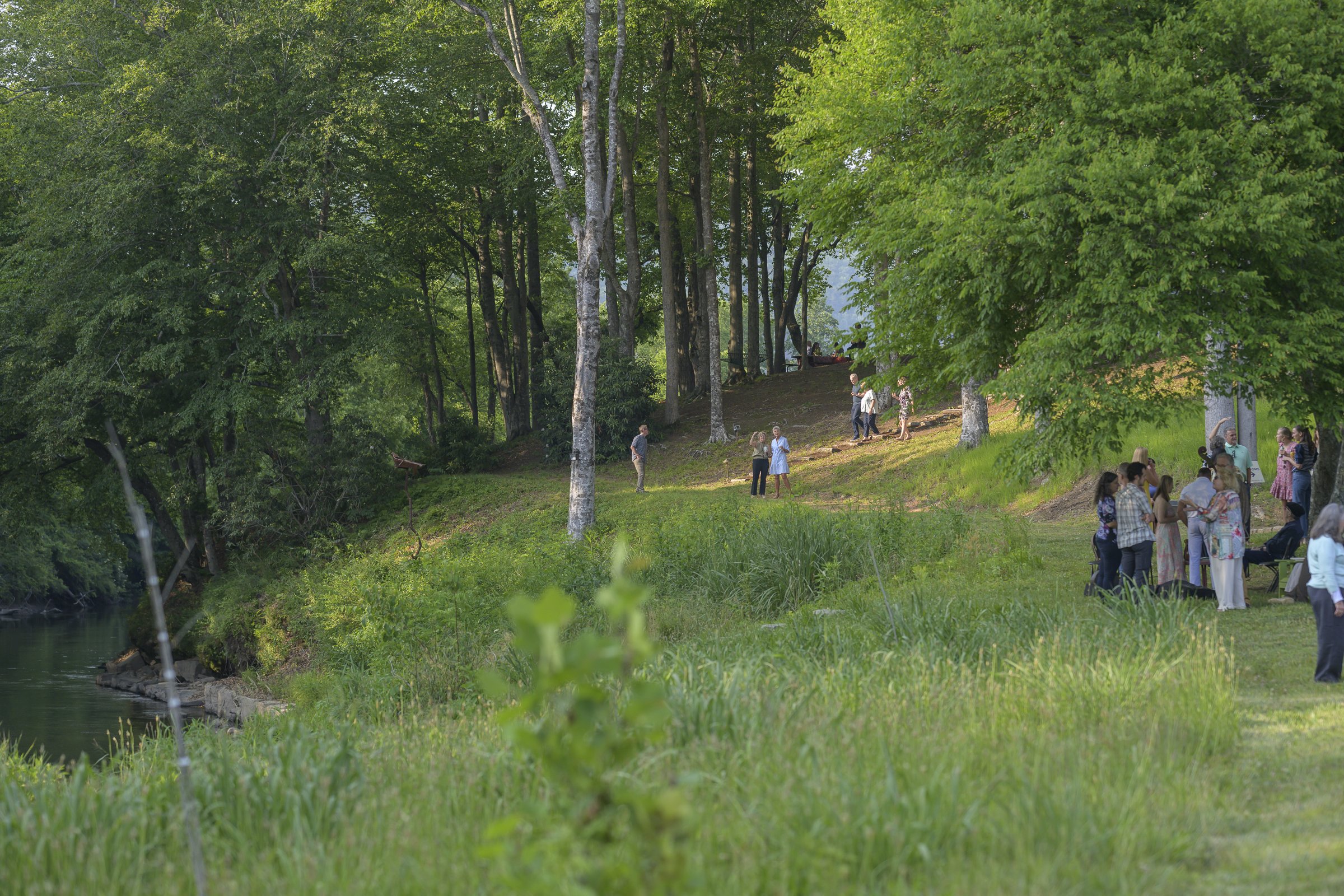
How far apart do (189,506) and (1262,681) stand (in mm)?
26728

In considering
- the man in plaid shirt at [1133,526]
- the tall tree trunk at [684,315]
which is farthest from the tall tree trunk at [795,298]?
the man in plaid shirt at [1133,526]

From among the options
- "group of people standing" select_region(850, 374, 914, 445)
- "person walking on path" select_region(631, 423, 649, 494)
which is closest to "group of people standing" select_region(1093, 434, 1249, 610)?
"group of people standing" select_region(850, 374, 914, 445)

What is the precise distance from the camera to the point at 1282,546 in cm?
1299

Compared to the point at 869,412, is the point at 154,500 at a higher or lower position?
lower

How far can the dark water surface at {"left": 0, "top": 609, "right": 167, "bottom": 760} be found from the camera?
58.2 feet

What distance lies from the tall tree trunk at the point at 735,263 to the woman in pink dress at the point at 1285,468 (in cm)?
2248

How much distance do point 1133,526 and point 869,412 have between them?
1645 centimetres

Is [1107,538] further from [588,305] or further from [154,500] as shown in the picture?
[154,500]

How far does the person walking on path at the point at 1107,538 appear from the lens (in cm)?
1172

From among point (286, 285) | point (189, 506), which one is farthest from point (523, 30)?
point (189, 506)

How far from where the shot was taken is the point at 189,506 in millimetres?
28609

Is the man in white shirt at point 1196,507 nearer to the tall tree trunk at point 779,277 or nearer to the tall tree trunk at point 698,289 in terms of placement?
the tall tree trunk at point 698,289

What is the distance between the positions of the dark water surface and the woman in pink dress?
1458 centimetres

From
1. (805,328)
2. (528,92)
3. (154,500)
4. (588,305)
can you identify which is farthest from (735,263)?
(154,500)
